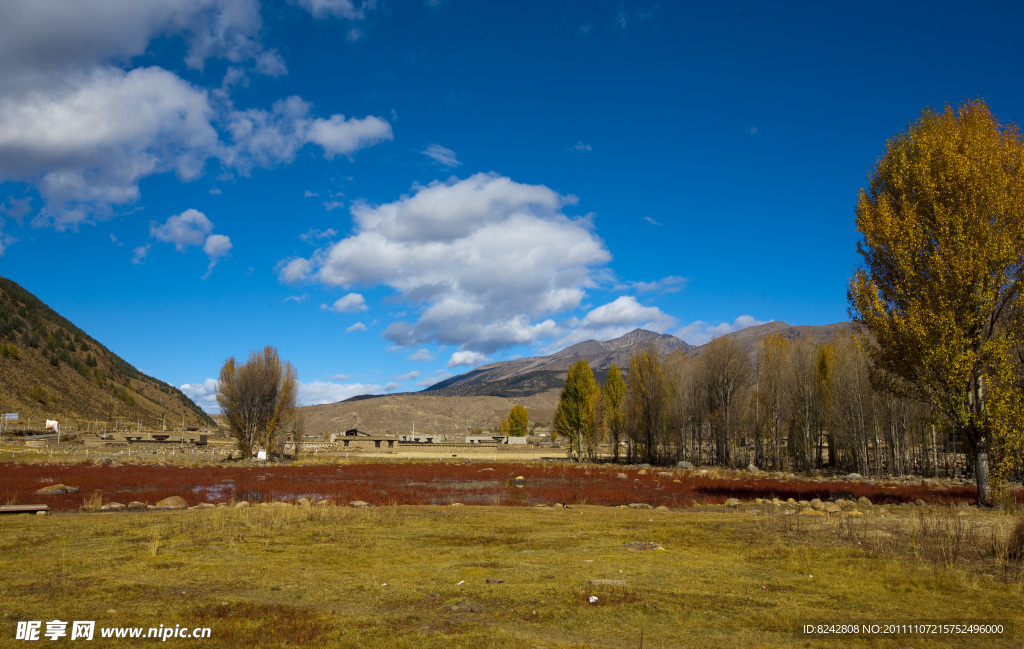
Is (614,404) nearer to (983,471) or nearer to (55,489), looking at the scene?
(983,471)

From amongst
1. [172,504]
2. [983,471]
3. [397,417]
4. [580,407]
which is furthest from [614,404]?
[397,417]

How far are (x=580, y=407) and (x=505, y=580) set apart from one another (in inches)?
2229

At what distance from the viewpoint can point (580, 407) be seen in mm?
65312

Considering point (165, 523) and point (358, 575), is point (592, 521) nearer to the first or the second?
point (358, 575)

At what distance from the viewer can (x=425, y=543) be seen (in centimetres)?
1318

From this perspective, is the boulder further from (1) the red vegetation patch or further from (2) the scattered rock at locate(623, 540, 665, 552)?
(2) the scattered rock at locate(623, 540, 665, 552)

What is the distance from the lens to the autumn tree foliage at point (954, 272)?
18.2m

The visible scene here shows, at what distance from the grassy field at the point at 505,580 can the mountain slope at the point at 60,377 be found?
72.9 m

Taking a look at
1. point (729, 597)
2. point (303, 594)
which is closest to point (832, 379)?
point (729, 597)

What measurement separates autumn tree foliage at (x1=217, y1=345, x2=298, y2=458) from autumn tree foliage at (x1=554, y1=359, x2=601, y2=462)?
29.9 meters

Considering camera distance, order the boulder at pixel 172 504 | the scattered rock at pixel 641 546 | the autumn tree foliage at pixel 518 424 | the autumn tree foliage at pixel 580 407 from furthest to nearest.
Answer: the autumn tree foliage at pixel 518 424 < the autumn tree foliage at pixel 580 407 < the boulder at pixel 172 504 < the scattered rock at pixel 641 546

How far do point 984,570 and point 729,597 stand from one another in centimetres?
475

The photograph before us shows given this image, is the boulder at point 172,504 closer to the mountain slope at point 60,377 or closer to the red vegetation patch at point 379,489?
the red vegetation patch at point 379,489

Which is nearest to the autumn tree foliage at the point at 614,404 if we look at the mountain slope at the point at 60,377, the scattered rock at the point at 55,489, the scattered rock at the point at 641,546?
the scattered rock at the point at 55,489
